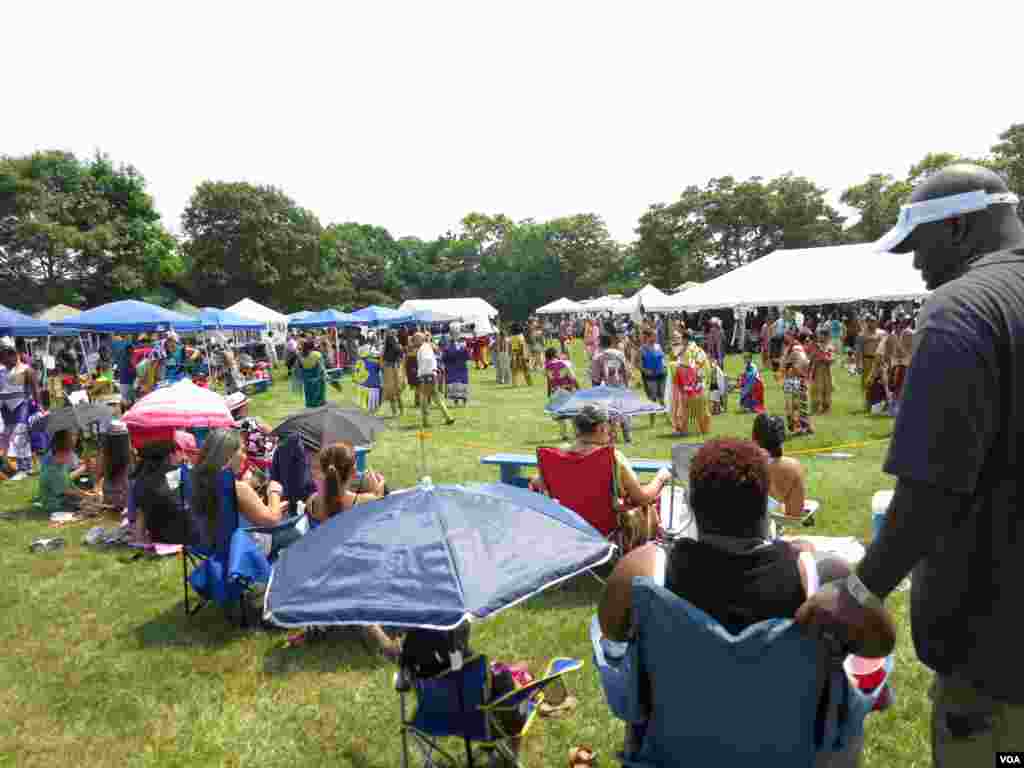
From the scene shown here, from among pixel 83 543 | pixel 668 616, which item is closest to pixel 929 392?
pixel 668 616

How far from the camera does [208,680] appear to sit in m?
4.39

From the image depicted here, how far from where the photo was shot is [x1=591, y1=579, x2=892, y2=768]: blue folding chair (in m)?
1.91

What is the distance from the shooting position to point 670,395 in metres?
12.4

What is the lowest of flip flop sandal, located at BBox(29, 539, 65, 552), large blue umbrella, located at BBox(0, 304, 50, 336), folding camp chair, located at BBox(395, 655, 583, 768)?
flip flop sandal, located at BBox(29, 539, 65, 552)

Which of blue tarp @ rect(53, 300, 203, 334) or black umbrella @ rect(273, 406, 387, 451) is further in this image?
blue tarp @ rect(53, 300, 203, 334)

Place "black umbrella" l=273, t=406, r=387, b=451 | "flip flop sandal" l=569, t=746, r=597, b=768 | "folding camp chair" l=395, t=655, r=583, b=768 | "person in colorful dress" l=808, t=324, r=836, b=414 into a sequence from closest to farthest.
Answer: "folding camp chair" l=395, t=655, r=583, b=768 → "flip flop sandal" l=569, t=746, r=597, b=768 → "black umbrella" l=273, t=406, r=387, b=451 → "person in colorful dress" l=808, t=324, r=836, b=414

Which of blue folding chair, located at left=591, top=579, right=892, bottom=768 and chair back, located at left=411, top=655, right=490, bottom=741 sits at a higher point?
blue folding chair, located at left=591, top=579, right=892, bottom=768

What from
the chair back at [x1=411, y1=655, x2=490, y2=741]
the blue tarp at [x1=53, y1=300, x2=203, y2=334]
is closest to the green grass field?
the chair back at [x1=411, y1=655, x2=490, y2=741]

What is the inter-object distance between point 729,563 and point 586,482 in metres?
3.23

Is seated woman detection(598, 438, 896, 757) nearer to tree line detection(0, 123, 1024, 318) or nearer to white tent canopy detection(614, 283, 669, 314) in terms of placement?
white tent canopy detection(614, 283, 669, 314)

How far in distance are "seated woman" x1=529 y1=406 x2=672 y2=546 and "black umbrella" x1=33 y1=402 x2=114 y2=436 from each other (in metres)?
6.14

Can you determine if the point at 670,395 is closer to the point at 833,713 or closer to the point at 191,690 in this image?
the point at 191,690

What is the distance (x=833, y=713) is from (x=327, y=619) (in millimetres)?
1749

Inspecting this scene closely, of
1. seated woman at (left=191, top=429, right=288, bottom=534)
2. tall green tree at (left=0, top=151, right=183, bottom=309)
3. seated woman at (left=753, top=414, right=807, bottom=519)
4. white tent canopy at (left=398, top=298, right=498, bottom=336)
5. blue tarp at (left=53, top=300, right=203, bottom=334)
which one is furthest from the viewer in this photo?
tall green tree at (left=0, top=151, right=183, bottom=309)
